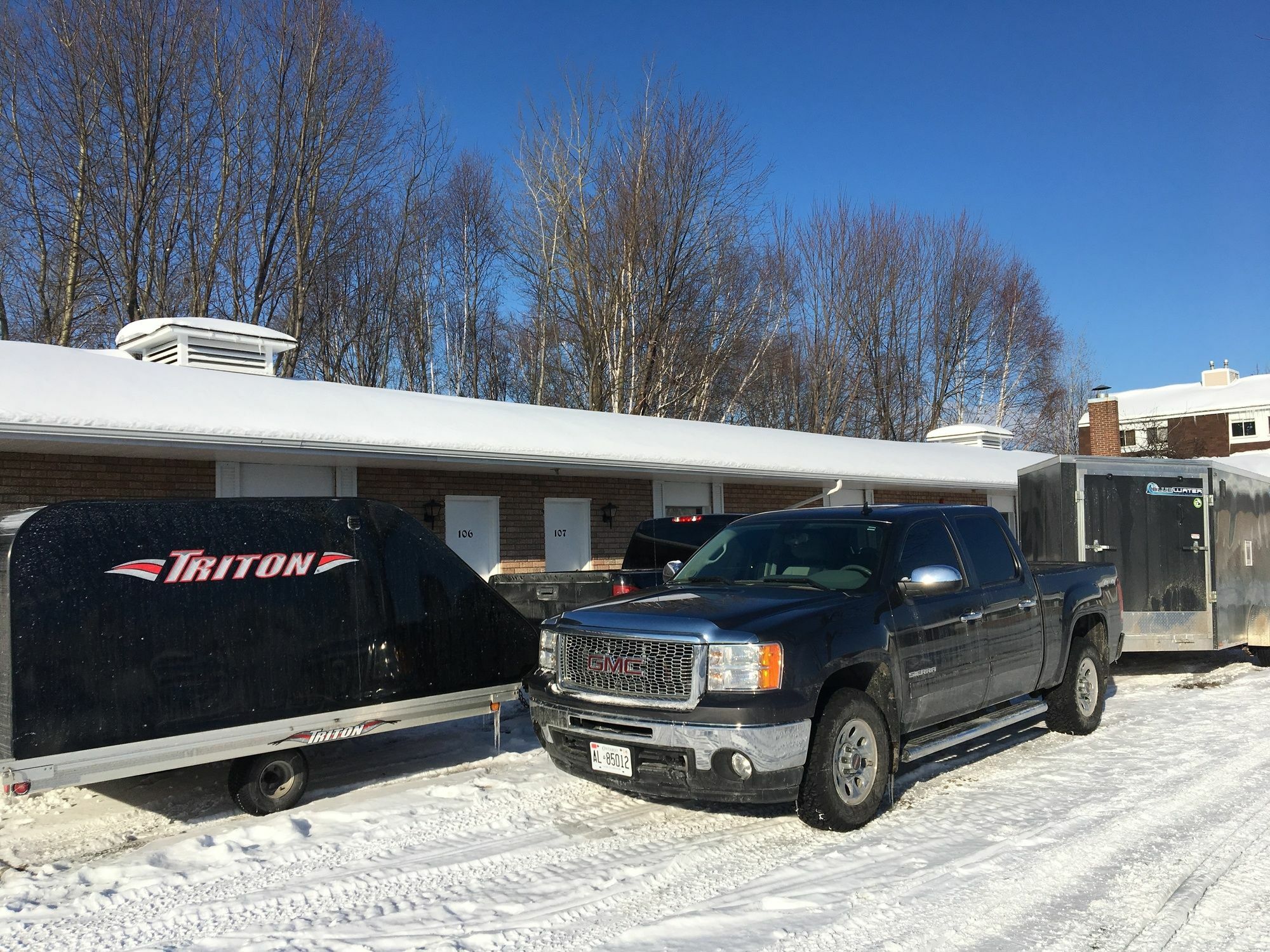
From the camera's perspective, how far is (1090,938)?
14.1ft

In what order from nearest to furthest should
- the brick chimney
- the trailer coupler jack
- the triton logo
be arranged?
the trailer coupler jack, the triton logo, the brick chimney

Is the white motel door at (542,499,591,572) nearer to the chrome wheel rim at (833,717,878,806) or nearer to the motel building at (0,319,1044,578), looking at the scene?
the motel building at (0,319,1044,578)

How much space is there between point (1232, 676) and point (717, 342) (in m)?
20.0

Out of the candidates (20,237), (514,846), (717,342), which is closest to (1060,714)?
(514,846)

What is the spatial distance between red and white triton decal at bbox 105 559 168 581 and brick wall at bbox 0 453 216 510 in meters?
3.84

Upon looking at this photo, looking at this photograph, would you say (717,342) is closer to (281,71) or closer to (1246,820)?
(281,71)

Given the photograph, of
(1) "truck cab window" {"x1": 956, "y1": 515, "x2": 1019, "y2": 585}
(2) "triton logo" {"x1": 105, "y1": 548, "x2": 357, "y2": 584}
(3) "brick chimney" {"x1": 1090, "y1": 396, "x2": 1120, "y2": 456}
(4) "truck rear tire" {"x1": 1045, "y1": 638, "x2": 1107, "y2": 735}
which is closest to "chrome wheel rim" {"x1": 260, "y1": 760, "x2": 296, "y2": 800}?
(2) "triton logo" {"x1": 105, "y1": 548, "x2": 357, "y2": 584}

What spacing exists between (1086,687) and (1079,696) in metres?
0.14

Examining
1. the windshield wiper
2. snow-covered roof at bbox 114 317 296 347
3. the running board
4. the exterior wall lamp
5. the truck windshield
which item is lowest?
the running board

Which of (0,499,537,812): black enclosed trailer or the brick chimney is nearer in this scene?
(0,499,537,812): black enclosed trailer

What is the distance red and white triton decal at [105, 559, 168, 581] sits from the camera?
5.66 metres

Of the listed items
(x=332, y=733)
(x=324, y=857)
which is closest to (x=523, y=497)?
(x=332, y=733)

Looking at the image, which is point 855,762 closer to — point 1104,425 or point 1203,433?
point 1104,425

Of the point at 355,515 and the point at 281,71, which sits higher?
the point at 281,71
